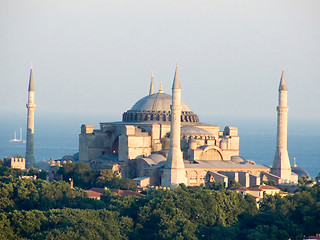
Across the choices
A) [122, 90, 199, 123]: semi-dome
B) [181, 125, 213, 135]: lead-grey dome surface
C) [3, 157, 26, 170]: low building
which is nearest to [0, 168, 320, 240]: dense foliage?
[181, 125, 213, 135]: lead-grey dome surface

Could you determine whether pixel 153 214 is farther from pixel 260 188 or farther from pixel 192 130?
pixel 192 130

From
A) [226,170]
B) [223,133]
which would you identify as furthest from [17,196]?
[223,133]

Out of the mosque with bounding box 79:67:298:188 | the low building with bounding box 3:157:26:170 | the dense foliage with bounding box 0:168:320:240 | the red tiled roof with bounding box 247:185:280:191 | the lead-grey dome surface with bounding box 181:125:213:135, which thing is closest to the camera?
the dense foliage with bounding box 0:168:320:240

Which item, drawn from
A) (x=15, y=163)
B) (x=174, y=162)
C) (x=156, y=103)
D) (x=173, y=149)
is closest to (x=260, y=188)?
(x=174, y=162)

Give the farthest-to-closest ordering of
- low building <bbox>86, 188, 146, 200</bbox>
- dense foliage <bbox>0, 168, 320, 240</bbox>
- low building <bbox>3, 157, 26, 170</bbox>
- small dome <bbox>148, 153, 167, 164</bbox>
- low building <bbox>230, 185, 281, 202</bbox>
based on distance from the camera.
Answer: low building <bbox>3, 157, 26, 170</bbox>
small dome <bbox>148, 153, 167, 164</bbox>
low building <bbox>230, 185, 281, 202</bbox>
low building <bbox>86, 188, 146, 200</bbox>
dense foliage <bbox>0, 168, 320, 240</bbox>

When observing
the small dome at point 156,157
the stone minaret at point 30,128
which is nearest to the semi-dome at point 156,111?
the small dome at point 156,157

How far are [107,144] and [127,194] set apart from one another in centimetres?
1286

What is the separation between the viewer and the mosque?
66.8 meters

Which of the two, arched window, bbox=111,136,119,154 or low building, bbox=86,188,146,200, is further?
arched window, bbox=111,136,119,154

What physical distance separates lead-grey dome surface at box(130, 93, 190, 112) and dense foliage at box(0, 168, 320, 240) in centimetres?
1507

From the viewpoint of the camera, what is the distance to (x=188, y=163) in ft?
225

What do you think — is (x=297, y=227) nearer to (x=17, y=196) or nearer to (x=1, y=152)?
(x=17, y=196)

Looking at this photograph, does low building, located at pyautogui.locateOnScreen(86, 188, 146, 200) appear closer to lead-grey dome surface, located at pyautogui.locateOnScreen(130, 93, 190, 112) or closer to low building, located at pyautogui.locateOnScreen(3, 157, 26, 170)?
low building, located at pyautogui.locateOnScreen(3, 157, 26, 170)

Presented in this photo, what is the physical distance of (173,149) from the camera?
6588 cm
